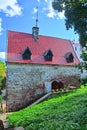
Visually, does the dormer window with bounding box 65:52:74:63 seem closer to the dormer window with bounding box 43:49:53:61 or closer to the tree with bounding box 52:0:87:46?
the dormer window with bounding box 43:49:53:61

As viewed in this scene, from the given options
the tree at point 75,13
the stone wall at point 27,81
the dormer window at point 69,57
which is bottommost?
the stone wall at point 27,81

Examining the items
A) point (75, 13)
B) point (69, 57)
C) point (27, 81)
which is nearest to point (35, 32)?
point (69, 57)

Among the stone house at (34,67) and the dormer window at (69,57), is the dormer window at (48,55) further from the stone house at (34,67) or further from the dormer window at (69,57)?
the dormer window at (69,57)

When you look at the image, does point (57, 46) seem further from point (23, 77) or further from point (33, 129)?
point (33, 129)

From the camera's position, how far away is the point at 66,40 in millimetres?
32062

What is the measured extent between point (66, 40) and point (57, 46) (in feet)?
8.08

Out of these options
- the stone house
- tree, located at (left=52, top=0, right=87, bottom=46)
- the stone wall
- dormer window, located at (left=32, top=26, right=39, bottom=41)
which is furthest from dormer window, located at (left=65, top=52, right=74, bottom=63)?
tree, located at (left=52, top=0, right=87, bottom=46)

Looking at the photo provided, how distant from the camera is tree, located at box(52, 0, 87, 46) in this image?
34.0 ft

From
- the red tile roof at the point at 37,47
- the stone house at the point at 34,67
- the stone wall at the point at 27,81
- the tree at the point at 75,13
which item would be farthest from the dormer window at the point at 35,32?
the tree at the point at 75,13

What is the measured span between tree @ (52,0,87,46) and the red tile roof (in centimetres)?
1122

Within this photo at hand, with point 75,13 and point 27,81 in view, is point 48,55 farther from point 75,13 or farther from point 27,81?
point 75,13

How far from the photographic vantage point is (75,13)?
1244 cm

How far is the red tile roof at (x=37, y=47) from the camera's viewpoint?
85.0 feet

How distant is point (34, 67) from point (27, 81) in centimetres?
164
